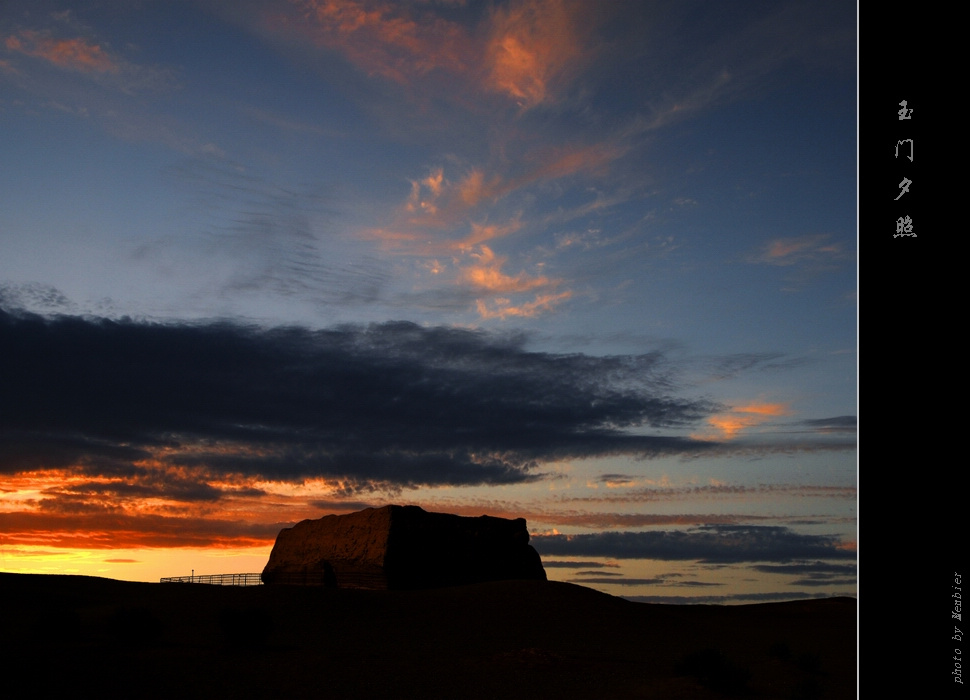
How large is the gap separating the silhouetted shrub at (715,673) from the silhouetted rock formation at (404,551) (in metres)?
17.3

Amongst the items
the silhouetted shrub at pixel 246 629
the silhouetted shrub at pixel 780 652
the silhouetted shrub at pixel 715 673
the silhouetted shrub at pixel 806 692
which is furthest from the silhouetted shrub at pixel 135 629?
the silhouetted shrub at pixel 780 652

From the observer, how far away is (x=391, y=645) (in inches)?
891

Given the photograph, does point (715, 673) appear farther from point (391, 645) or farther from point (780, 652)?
point (391, 645)

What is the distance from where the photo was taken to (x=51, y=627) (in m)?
20.4

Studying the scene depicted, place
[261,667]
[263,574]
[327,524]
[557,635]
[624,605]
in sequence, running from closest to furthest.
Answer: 1. [261,667]
2. [557,635]
3. [624,605]
4. [327,524]
5. [263,574]

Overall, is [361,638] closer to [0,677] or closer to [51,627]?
[51,627]

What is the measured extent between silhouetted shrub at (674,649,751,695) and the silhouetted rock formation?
17.3 metres

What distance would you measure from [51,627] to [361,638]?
8248 millimetres

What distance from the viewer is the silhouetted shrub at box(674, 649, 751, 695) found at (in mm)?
17375

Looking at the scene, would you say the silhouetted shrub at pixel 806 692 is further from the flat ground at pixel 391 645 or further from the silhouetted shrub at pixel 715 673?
the silhouetted shrub at pixel 715 673

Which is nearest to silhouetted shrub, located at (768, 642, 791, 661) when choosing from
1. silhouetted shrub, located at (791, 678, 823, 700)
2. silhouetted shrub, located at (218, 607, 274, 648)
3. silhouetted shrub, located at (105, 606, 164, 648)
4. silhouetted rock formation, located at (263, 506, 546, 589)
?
silhouetted shrub, located at (791, 678, 823, 700)

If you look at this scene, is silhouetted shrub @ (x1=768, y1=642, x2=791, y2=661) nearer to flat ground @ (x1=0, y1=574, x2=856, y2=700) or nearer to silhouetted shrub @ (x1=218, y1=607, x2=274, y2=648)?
flat ground @ (x1=0, y1=574, x2=856, y2=700)
